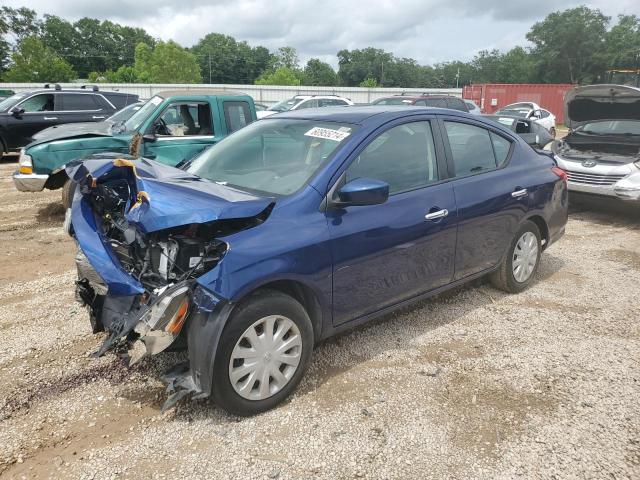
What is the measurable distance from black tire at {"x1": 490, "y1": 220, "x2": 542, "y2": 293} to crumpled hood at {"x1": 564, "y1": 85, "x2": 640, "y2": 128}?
14.7 ft

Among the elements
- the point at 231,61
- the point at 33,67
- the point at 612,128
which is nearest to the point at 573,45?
the point at 231,61

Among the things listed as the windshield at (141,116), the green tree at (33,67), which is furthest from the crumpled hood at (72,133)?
the green tree at (33,67)

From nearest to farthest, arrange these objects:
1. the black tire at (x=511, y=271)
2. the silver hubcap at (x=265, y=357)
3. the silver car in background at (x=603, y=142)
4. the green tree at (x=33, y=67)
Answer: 1. the silver hubcap at (x=265, y=357)
2. the black tire at (x=511, y=271)
3. the silver car in background at (x=603, y=142)
4. the green tree at (x=33, y=67)

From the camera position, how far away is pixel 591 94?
26.9 ft

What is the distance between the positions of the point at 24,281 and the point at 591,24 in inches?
3420

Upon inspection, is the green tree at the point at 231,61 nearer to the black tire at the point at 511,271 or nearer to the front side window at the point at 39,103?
the front side window at the point at 39,103

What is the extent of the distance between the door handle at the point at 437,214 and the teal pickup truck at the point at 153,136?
4.34 metres

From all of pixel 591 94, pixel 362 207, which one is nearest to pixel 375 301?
pixel 362 207

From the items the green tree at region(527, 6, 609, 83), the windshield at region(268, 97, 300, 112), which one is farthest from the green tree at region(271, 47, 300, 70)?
the windshield at region(268, 97, 300, 112)

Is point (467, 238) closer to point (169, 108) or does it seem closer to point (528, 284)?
point (528, 284)

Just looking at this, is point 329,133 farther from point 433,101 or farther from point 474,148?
point 433,101

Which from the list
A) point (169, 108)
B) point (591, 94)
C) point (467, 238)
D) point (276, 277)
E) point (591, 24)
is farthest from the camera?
point (591, 24)

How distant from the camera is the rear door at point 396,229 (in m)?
3.16

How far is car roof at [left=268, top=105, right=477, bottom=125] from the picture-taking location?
11.6ft
